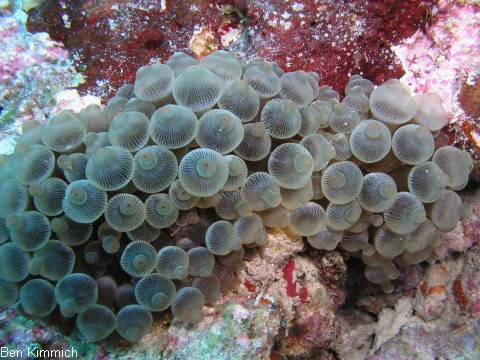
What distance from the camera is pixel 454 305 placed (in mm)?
3156

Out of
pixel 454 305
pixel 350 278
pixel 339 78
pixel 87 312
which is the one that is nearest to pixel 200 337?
pixel 87 312

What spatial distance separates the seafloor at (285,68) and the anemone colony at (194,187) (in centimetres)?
25

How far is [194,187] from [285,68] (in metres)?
1.42

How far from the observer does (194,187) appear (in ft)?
6.22

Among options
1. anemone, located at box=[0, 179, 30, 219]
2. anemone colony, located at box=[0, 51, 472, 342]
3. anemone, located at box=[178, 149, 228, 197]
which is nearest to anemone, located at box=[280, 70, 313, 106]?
anemone colony, located at box=[0, 51, 472, 342]

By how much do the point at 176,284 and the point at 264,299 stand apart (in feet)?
1.96

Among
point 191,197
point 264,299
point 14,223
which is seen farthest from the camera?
point 264,299

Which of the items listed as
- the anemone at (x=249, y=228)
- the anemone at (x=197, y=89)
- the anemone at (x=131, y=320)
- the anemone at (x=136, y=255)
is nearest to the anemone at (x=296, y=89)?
the anemone at (x=197, y=89)

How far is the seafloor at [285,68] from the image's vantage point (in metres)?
2.29

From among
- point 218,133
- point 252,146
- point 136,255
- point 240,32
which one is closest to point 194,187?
point 218,133

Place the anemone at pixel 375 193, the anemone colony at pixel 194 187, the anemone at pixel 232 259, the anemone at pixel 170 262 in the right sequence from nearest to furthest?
1. the anemone colony at pixel 194 187
2. the anemone at pixel 170 262
3. the anemone at pixel 375 193
4. the anemone at pixel 232 259

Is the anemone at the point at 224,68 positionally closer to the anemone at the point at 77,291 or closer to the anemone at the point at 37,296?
the anemone at the point at 77,291

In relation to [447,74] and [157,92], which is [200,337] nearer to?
[157,92]

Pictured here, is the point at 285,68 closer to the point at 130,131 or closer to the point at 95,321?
the point at 130,131
